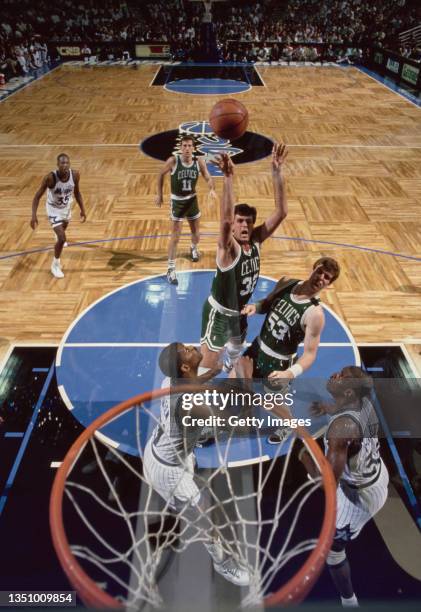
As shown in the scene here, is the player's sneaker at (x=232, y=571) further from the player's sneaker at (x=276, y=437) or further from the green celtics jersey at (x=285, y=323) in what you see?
the green celtics jersey at (x=285, y=323)

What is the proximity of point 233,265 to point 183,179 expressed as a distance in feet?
8.23

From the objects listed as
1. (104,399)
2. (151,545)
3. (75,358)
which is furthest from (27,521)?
(75,358)

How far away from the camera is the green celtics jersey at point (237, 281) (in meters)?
3.95

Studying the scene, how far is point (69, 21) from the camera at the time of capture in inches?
955

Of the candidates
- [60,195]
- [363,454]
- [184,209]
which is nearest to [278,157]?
[363,454]

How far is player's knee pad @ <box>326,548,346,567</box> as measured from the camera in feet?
9.54

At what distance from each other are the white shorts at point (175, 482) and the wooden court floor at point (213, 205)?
2.54 m

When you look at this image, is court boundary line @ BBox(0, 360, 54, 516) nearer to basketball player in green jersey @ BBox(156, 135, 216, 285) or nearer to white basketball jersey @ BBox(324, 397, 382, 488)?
basketball player in green jersey @ BBox(156, 135, 216, 285)

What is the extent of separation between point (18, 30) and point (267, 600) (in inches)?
1010

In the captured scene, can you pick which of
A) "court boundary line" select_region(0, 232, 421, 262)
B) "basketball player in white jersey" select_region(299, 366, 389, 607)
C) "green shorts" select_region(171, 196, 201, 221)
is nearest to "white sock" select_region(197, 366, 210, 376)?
"basketball player in white jersey" select_region(299, 366, 389, 607)

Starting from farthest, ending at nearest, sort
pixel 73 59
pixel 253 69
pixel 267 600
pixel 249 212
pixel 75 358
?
pixel 73 59 → pixel 253 69 → pixel 75 358 → pixel 249 212 → pixel 267 600

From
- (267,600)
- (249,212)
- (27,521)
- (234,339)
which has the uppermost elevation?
(249,212)

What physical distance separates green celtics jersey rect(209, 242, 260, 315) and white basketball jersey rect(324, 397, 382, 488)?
1.47m

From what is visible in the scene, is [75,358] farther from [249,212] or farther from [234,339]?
[249,212]
